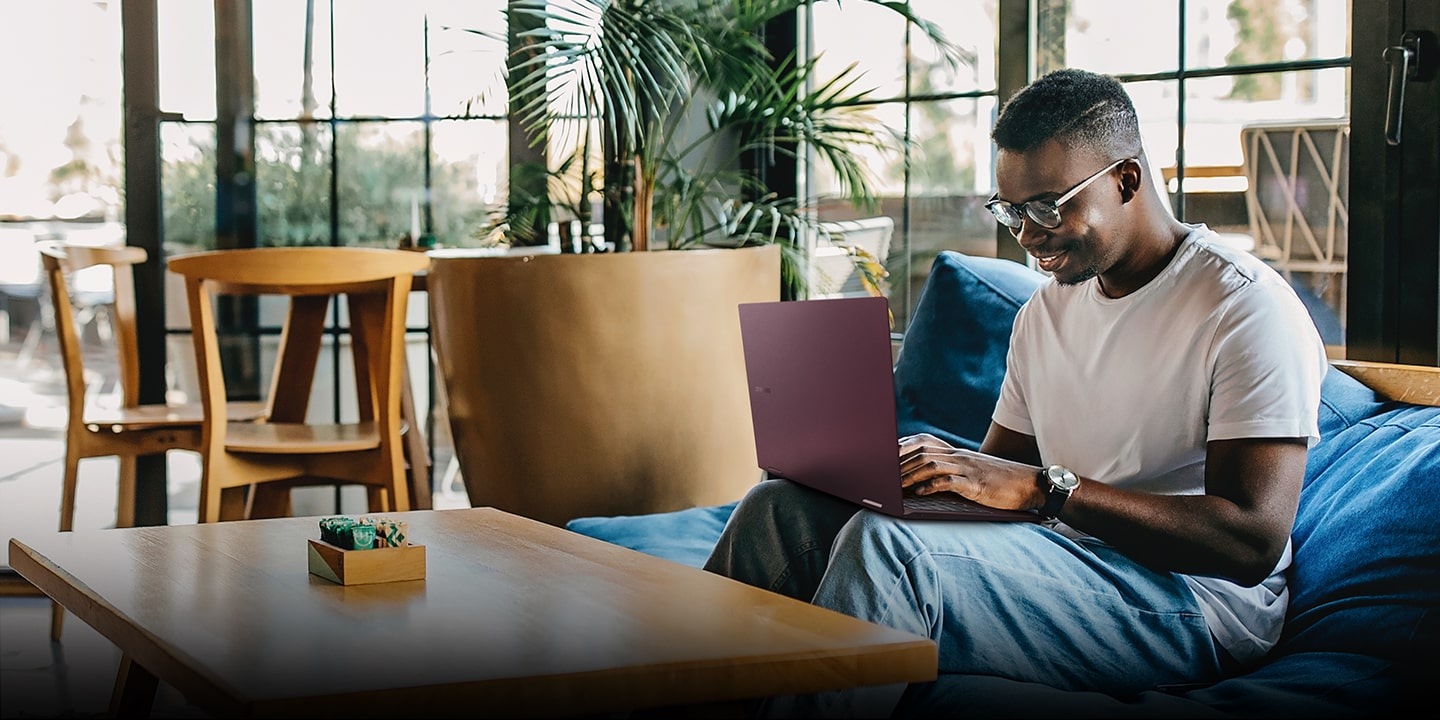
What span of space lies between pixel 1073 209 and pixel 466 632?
947 mm

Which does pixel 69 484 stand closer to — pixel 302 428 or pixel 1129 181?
pixel 302 428

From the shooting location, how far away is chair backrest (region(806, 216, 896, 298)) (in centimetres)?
334

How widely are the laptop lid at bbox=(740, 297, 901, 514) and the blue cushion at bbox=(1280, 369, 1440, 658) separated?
54cm

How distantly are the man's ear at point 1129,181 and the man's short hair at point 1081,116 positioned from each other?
0.02 m

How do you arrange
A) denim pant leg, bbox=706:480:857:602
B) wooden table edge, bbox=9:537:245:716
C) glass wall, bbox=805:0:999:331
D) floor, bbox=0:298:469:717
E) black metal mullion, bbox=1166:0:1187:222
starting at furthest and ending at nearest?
floor, bbox=0:298:469:717 < glass wall, bbox=805:0:999:331 < black metal mullion, bbox=1166:0:1187:222 < denim pant leg, bbox=706:480:857:602 < wooden table edge, bbox=9:537:245:716

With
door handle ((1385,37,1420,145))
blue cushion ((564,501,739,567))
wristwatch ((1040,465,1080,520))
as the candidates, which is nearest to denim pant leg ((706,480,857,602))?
wristwatch ((1040,465,1080,520))

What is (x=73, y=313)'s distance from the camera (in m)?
3.71

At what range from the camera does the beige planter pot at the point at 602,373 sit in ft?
9.98

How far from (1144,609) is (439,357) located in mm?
2009

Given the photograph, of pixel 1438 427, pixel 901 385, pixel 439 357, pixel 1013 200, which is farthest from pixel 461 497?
pixel 1438 427

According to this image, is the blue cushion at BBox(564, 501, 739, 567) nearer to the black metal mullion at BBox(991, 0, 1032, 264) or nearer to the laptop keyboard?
the laptop keyboard

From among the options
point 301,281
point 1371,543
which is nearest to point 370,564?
point 1371,543

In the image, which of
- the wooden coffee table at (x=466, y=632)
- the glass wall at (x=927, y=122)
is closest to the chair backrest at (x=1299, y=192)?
the glass wall at (x=927, y=122)

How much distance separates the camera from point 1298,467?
1583 mm
